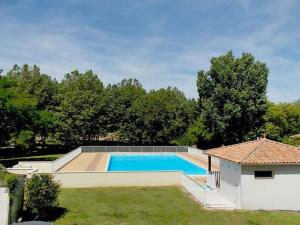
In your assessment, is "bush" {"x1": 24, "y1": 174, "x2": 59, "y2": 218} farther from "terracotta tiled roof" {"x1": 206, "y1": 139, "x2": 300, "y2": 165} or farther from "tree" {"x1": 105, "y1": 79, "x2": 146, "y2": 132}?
"tree" {"x1": 105, "y1": 79, "x2": 146, "y2": 132}

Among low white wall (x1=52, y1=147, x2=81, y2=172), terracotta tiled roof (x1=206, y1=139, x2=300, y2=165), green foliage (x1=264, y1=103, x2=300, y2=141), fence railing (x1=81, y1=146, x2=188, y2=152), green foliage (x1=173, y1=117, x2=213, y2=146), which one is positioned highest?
green foliage (x1=264, y1=103, x2=300, y2=141)

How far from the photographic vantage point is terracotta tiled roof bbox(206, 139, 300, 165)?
17.1 m

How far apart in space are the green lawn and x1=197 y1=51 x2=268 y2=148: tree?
23.3 metres

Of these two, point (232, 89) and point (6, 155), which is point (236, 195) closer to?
point (232, 89)

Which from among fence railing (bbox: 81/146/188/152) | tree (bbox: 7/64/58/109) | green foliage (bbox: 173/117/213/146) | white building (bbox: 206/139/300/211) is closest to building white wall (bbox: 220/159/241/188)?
white building (bbox: 206/139/300/211)

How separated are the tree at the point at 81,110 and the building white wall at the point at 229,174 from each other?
34.2m

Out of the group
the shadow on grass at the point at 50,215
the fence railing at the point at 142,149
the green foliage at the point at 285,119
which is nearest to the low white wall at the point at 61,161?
the shadow on grass at the point at 50,215

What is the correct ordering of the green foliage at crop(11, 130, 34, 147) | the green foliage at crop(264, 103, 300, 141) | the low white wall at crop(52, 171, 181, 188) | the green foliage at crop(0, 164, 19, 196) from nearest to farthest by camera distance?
the green foliage at crop(0, 164, 19, 196), the low white wall at crop(52, 171, 181, 188), the green foliage at crop(11, 130, 34, 147), the green foliage at crop(264, 103, 300, 141)

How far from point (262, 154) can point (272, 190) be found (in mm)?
1737

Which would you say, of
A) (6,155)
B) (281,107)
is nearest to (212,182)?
(6,155)

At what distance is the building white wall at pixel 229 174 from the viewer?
17745mm

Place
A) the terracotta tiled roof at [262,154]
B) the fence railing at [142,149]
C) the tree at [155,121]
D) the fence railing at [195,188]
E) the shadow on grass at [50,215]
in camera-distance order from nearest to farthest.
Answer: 1. the shadow on grass at [50,215]
2. the terracotta tiled roof at [262,154]
3. the fence railing at [195,188]
4. the fence railing at [142,149]
5. the tree at [155,121]

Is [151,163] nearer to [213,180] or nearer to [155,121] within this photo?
[155,121]

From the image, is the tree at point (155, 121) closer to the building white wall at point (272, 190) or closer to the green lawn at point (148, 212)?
the green lawn at point (148, 212)
